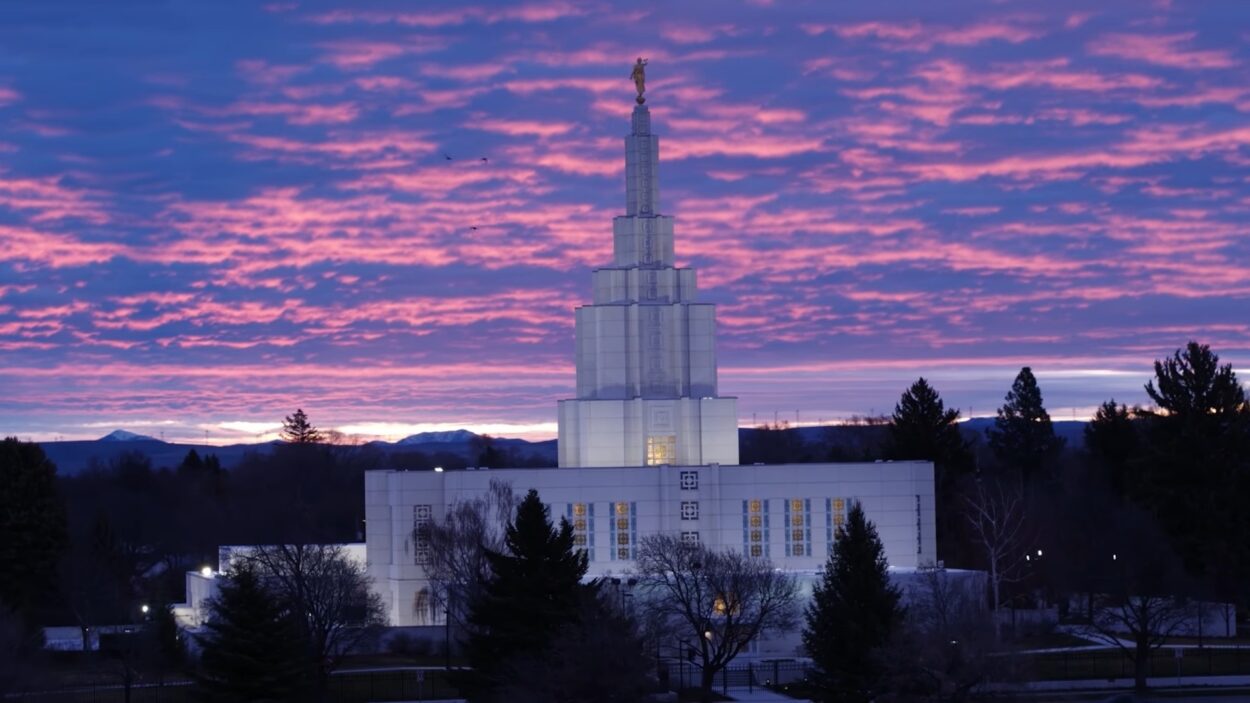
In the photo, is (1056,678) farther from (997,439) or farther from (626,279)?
(997,439)

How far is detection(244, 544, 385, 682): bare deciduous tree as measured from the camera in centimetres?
5772

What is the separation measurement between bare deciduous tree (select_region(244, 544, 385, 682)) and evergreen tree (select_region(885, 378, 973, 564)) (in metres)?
30.4

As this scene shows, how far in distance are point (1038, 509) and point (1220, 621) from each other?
50.9 ft

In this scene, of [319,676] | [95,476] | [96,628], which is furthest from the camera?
[95,476]

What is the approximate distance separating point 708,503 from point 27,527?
25.8 m

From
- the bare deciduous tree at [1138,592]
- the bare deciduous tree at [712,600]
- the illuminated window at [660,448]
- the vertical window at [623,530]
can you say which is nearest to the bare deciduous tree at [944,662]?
the bare deciduous tree at [712,600]

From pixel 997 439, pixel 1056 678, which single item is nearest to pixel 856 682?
pixel 1056 678

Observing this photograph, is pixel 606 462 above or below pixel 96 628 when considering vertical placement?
above

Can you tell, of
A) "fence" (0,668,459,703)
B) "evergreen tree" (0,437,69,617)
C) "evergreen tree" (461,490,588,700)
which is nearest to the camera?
"evergreen tree" (461,490,588,700)

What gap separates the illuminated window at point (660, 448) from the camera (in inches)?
3073

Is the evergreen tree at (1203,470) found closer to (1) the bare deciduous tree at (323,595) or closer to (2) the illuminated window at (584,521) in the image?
(2) the illuminated window at (584,521)

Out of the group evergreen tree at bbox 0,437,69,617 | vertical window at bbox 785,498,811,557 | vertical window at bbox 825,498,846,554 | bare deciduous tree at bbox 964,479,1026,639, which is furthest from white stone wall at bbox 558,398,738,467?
evergreen tree at bbox 0,437,69,617

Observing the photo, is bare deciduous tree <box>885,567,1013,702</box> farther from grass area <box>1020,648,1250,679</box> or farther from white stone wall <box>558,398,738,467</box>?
white stone wall <box>558,398,738,467</box>

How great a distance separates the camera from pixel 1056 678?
56.8 m
